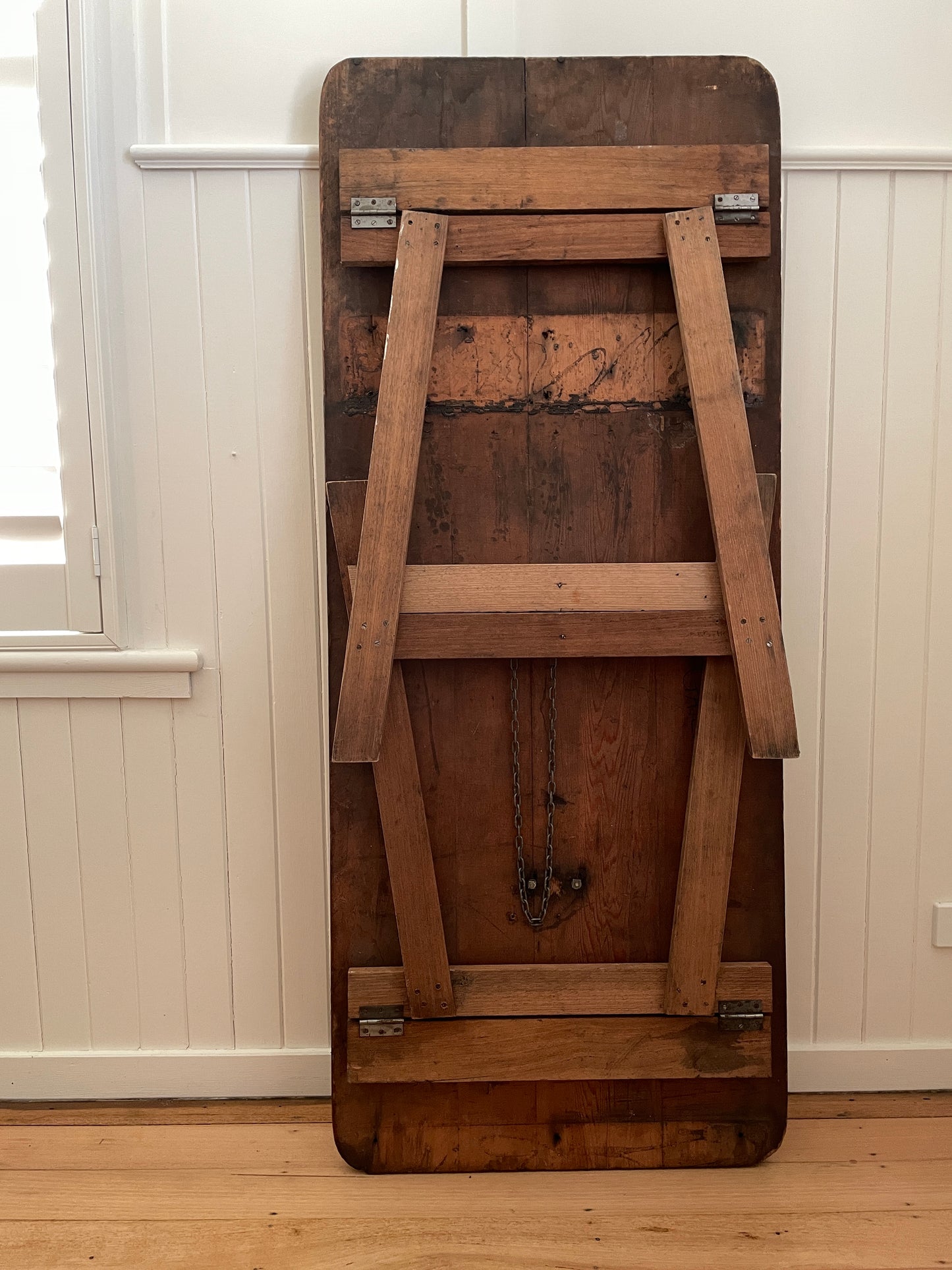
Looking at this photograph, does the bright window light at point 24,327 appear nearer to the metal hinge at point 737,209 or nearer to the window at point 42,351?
the window at point 42,351

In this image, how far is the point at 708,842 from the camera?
1.58 metres

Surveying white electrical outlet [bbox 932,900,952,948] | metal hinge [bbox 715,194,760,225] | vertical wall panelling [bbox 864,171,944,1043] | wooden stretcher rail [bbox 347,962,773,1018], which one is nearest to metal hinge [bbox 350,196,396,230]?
metal hinge [bbox 715,194,760,225]

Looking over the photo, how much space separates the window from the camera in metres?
1.59

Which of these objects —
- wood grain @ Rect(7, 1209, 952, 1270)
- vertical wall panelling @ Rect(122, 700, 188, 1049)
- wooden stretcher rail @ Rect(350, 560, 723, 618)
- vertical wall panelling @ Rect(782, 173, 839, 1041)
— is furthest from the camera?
vertical wall panelling @ Rect(122, 700, 188, 1049)

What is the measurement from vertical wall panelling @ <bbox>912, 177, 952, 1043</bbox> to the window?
5.08 ft

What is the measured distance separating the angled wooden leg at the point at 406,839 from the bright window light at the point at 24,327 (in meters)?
0.56

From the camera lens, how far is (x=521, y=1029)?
5.28 ft

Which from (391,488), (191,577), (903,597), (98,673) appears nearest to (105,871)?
(98,673)

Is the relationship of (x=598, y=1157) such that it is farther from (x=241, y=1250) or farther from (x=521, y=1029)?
(x=241, y=1250)

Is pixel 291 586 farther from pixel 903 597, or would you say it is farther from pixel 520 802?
pixel 903 597

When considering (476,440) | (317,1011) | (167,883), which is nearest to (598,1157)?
(317,1011)

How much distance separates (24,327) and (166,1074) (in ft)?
4.69

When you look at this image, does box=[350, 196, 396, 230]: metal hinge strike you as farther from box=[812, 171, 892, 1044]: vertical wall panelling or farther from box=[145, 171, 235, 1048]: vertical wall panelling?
box=[812, 171, 892, 1044]: vertical wall panelling

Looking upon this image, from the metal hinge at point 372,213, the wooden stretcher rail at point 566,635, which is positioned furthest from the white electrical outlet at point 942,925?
the metal hinge at point 372,213
